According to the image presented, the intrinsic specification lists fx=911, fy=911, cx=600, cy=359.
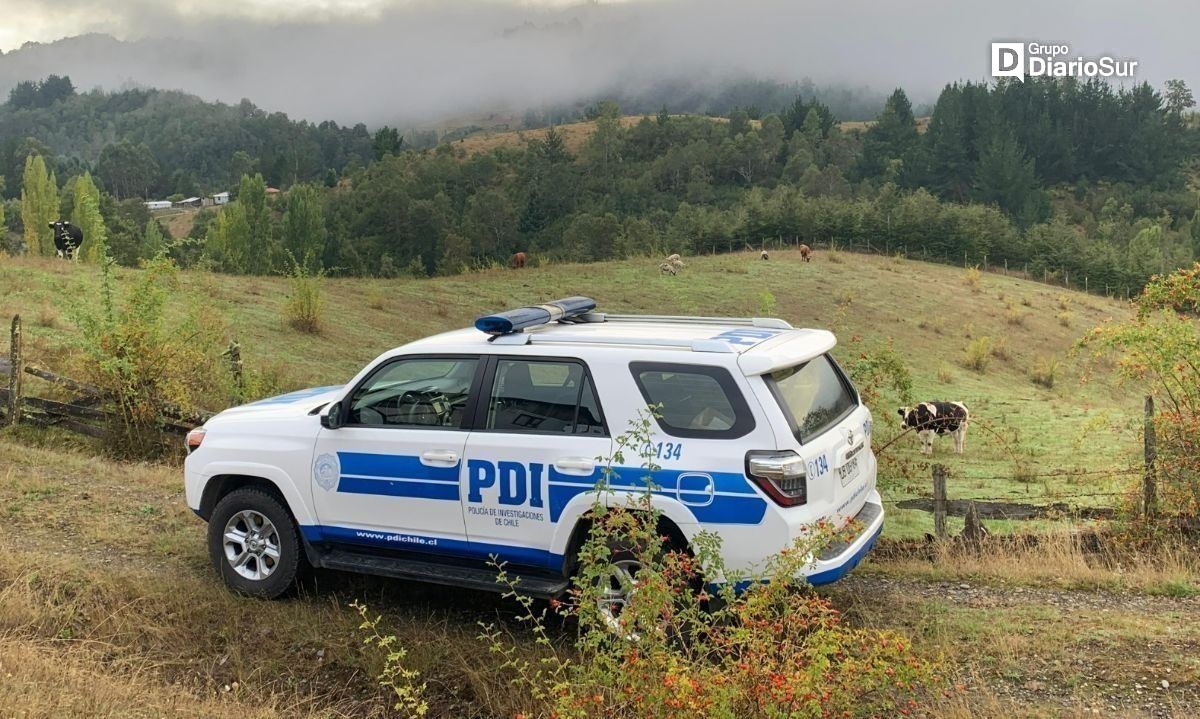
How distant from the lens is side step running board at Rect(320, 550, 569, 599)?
5477 mm

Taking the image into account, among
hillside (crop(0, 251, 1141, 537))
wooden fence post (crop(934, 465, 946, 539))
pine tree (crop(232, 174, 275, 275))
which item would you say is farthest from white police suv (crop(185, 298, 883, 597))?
pine tree (crop(232, 174, 275, 275))

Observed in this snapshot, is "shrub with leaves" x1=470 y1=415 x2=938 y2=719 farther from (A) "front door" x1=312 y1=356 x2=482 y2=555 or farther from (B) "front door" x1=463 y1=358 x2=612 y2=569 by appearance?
(A) "front door" x1=312 y1=356 x2=482 y2=555

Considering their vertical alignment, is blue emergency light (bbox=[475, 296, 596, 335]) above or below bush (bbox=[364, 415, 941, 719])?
above

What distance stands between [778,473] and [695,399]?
678mm

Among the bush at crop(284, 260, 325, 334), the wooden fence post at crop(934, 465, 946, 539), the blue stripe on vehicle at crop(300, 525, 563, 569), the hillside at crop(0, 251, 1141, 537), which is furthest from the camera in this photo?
the bush at crop(284, 260, 325, 334)

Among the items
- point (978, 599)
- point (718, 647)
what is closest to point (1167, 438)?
point (978, 599)

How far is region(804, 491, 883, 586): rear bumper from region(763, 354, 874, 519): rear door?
15 cm

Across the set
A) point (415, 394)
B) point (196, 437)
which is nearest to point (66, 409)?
point (196, 437)

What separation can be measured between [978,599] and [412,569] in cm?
393

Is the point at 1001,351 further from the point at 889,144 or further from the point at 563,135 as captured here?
the point at 563,135

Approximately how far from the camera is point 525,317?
6152 millimetres

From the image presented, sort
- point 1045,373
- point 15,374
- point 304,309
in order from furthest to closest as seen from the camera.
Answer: point 1045,373 < point 304,309 < point 15,374

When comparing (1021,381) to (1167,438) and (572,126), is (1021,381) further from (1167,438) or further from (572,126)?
(572,126)

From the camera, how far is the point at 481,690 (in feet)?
16.8
